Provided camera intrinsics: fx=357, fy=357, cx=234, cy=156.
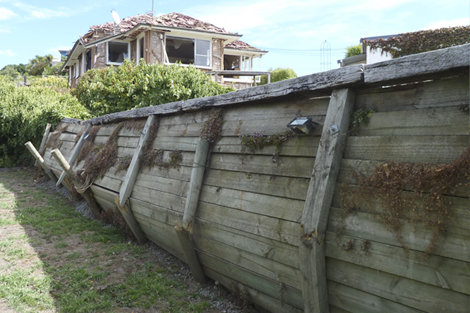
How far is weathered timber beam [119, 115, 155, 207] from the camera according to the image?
17.8 feet

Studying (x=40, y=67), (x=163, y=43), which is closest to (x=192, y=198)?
(x=163, y=43)

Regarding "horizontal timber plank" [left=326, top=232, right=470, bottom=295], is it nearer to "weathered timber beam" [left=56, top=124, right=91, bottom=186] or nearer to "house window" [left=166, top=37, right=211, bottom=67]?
"weathered timber beam" [left=56, top=124, right=91, bottom=186]

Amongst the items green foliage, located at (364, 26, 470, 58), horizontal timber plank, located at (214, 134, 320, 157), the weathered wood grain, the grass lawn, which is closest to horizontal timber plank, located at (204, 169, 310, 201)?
horizontal timber plank, located at (214, 134, 320, 157)

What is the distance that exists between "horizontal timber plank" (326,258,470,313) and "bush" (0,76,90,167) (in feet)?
40.2

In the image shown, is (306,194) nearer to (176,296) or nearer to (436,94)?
(436,94)

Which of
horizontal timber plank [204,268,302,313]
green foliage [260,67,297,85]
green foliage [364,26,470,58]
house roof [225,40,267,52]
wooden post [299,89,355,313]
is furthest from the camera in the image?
green foliage [260,67,297,85]

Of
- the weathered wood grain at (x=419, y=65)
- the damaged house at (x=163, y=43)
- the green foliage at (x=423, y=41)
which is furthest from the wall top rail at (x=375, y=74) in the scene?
the damaged house at (x=163, y=43)

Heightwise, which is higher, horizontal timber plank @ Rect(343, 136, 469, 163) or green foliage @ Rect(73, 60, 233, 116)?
green foliage @ Rect(73, 60, 233, 116)

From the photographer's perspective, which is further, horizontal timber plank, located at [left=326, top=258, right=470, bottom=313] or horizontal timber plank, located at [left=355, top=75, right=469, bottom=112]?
horizontal timber plank, located at [left=355, top=75, right=469, bottom=112]

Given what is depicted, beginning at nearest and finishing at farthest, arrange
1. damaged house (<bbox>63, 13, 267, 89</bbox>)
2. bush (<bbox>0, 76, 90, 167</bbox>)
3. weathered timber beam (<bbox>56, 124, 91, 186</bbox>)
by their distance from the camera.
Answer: weathered timber beam (<bbox>56, 124, 91, 186</bbox>) → bush (<bbox>0, 76, 90, 167</bbox>) → damaged house (<bbox>63, 13, 267, 89</bbox>)

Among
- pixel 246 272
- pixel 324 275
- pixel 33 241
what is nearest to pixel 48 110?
pixel 33 241

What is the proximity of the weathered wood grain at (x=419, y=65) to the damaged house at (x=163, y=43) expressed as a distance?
1892 centimetres

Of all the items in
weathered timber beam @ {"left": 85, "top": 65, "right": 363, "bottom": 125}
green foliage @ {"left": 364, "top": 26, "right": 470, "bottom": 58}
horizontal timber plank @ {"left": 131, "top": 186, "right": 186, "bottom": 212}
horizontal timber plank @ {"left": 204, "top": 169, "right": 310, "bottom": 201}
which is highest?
green foliage @ {"left": 364, "top": 26, "right": 470, "bottom": 58}

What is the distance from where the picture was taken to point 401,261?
7.24 ft
